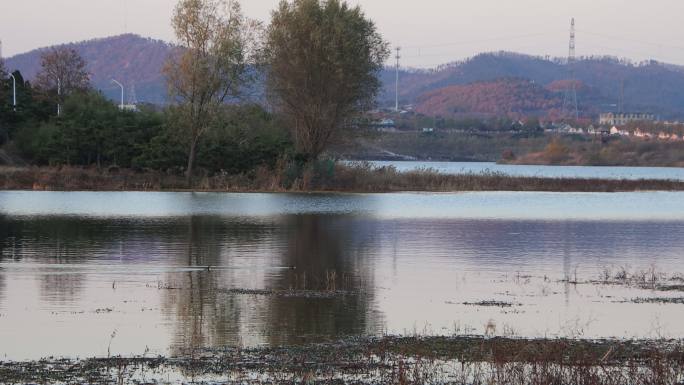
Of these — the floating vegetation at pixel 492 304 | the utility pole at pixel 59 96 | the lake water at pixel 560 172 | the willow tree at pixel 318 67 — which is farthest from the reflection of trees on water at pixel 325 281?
the lake water at pixel 560 172

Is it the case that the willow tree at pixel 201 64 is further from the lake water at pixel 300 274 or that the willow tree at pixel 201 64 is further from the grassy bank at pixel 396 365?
the grassy bank at pixel 396 365

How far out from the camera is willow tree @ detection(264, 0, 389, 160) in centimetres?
7138

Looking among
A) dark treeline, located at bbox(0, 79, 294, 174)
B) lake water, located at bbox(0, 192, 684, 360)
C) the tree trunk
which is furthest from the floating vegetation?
dark treeline, located at bbox(0, 79, 294, 174)

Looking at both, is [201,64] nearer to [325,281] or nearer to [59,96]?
[59,96]

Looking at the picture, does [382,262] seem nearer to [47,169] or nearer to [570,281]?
[570,281]

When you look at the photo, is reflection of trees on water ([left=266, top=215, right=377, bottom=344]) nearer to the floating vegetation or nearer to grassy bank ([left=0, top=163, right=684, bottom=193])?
the floating vegetation

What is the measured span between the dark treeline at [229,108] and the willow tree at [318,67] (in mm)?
67

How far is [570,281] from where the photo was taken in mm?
26250

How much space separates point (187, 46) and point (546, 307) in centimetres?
4965

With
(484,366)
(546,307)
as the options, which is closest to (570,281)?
(546,307)

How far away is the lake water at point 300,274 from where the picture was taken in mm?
18656

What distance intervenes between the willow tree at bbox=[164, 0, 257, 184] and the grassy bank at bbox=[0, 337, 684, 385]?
52.1 meters

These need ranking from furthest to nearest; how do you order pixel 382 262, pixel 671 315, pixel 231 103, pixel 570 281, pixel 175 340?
pixel 231 103, pixel 382 262, pixel 570 281, pixel 671 315, pixel 175 340

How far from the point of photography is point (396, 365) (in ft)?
50.0
